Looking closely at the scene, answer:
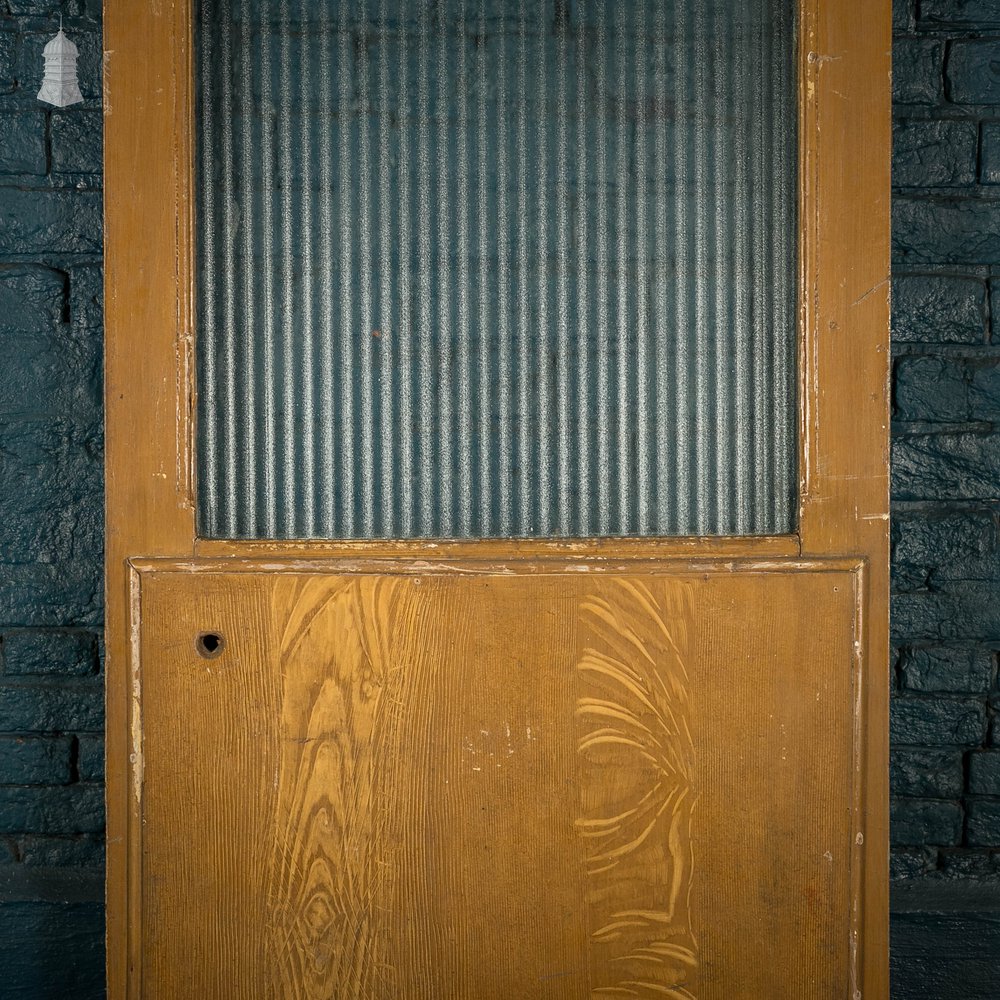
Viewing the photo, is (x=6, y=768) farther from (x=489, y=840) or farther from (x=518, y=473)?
(x=518, y=473)

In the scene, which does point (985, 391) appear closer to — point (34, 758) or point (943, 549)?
point (943, 549)

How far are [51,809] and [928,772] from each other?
141cm

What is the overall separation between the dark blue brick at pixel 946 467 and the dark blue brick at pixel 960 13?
65 centimetres

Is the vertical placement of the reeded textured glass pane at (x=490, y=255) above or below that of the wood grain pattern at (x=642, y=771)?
above

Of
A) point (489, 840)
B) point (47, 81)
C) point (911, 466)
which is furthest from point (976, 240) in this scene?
point (47, 81)

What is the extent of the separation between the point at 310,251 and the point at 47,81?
2.07 feet

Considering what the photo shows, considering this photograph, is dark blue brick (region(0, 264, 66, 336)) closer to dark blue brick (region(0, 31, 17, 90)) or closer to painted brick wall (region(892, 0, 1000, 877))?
dark blue brick (region(0, 31, 17, 90))

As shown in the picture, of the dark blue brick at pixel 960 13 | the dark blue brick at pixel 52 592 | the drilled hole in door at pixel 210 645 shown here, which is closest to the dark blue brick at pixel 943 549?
the dark blue brick at pixel 960 13

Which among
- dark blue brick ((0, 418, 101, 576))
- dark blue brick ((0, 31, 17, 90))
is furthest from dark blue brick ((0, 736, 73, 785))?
dark blue brick ((0, 31, 17, 90))

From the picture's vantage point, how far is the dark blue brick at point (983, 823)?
147cm

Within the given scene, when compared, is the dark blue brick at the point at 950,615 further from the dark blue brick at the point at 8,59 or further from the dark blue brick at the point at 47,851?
the dark blue brick at the point at 8,59

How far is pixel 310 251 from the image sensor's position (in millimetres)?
1194

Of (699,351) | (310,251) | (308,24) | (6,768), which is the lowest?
(6,768)

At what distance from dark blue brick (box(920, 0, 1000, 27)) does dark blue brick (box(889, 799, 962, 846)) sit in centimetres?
123
